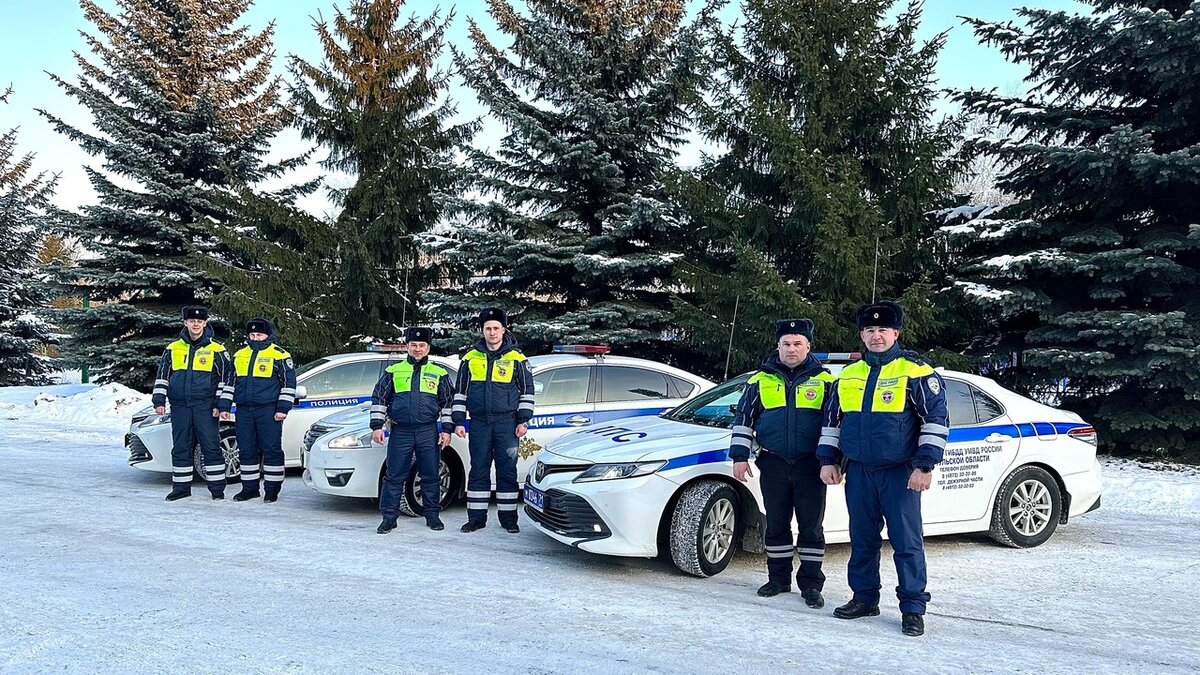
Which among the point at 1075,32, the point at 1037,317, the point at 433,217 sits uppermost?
the point at 1075,32

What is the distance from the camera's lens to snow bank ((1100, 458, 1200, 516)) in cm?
888

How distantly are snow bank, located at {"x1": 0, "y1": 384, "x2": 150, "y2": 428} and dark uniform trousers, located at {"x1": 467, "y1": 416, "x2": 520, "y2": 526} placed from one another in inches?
447

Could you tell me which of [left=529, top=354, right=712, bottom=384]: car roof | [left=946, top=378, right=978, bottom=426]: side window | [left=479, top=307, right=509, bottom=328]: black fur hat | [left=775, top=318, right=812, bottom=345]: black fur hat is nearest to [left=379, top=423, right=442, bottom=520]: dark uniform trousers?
[left=479, top=307, right=509, bottom=328]: black fur hat

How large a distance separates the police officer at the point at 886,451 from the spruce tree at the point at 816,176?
6.93 m

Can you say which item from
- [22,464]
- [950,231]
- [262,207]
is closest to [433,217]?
[262,207]

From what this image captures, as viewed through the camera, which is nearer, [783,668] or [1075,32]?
[783,668]

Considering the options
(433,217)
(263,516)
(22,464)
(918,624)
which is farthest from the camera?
(433,217)

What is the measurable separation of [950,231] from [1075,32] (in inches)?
121

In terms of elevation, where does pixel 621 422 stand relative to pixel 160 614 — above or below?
above

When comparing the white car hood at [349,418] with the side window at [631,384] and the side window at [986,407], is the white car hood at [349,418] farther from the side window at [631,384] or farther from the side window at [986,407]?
the side window at [986,407]

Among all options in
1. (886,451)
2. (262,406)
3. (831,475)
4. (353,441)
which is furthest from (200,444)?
(886,451)

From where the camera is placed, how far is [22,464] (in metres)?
10.8

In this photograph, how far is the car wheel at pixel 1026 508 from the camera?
22.3ft

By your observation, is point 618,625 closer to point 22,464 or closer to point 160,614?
point 160,614
